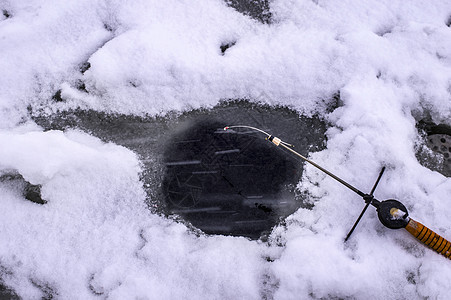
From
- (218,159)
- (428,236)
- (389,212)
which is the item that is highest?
(389,212)

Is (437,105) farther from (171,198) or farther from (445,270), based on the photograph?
(171,198)

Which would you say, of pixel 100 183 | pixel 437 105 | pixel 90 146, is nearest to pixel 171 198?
pixel 100 183

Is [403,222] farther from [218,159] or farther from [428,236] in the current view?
[218,159]

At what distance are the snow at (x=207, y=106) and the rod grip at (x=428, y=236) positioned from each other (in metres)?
0.13

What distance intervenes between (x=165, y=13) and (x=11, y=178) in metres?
2.25

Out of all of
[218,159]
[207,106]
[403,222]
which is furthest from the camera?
[207,106]

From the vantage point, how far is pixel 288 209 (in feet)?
9.82

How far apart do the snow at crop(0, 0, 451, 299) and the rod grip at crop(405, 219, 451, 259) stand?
13 centimetres

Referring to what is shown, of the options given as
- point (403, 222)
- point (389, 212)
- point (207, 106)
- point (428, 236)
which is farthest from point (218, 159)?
point (428, 236)

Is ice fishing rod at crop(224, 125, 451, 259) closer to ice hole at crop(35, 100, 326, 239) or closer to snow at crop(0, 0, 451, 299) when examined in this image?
snow at crop(0, 0, 451, 299)

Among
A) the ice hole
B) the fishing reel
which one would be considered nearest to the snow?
the ice hole

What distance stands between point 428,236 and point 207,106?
220 cm

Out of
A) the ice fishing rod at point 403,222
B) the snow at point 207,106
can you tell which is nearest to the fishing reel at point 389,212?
the ice fishing rod at point 403,222

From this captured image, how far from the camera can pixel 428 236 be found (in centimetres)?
262
